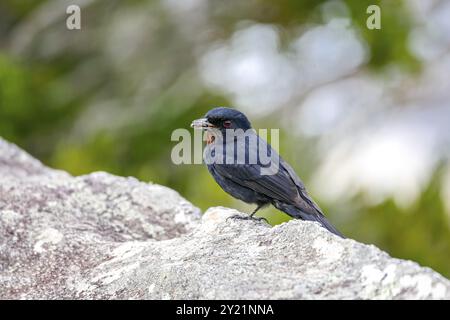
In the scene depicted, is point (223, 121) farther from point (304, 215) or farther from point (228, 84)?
point (228, 84)

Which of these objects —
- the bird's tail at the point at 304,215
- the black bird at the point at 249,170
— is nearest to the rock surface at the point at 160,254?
the black bird at the point at 249,170

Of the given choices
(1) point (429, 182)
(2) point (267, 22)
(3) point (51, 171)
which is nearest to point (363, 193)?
(1) point (429, 182)

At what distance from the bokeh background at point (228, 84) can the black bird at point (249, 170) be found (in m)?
3.16

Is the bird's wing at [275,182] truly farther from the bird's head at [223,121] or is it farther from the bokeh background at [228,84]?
the bokeh background at [228,84]

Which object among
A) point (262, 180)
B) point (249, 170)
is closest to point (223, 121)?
point (249, 170)

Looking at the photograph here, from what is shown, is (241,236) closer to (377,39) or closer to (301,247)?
(301,247)

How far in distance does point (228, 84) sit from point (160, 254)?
8826 millimetres

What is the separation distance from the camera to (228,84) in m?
12.7

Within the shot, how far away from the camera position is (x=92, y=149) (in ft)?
31.4

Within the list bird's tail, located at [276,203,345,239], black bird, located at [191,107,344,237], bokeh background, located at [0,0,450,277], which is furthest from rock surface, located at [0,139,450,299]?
bokeh background, located at [0,0,450,277]

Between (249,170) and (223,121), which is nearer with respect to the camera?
(249,170)

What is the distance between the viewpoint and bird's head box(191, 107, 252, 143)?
5.55 metres

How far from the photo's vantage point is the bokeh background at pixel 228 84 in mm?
10781
